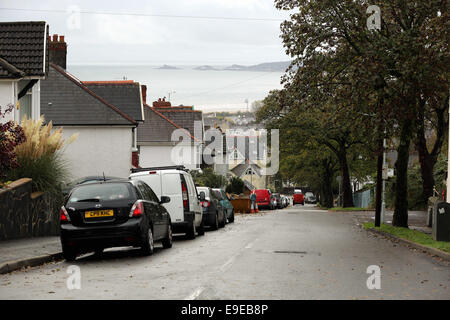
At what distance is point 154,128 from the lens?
59219 mm

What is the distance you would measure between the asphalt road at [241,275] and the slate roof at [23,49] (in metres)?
11.1

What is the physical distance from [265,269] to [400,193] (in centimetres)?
1545

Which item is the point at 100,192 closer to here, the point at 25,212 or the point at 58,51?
the point at 25,212

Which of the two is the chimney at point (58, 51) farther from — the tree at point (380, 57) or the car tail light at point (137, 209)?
the car tail light at point (137, 209)

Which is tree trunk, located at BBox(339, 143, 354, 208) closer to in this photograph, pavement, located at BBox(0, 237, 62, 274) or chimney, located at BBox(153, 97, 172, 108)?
chimney, located at BBox(153, 97, 172, 108)

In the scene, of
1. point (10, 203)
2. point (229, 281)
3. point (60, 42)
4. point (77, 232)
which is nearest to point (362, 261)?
point (229, 281)

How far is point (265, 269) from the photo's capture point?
12.3 m

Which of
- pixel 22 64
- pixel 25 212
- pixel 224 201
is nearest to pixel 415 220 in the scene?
pixel 224 201

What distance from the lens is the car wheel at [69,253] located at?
14172 millimetres

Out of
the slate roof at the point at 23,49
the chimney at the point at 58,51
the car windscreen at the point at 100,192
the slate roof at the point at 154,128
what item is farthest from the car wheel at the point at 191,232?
the slate roof at the point at 154,128

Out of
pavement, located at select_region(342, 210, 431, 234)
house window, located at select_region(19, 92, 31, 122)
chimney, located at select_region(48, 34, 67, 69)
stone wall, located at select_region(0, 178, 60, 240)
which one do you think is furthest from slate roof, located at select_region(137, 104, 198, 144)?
stone wall, located at select_region(0, 178, 60, 240)

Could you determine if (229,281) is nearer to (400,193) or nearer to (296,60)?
(296,60)

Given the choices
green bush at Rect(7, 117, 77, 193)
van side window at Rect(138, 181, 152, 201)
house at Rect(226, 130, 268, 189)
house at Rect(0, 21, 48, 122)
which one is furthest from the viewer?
house at Rect(226, 130, 268, 189)

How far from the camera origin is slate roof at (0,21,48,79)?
85.0 ft
